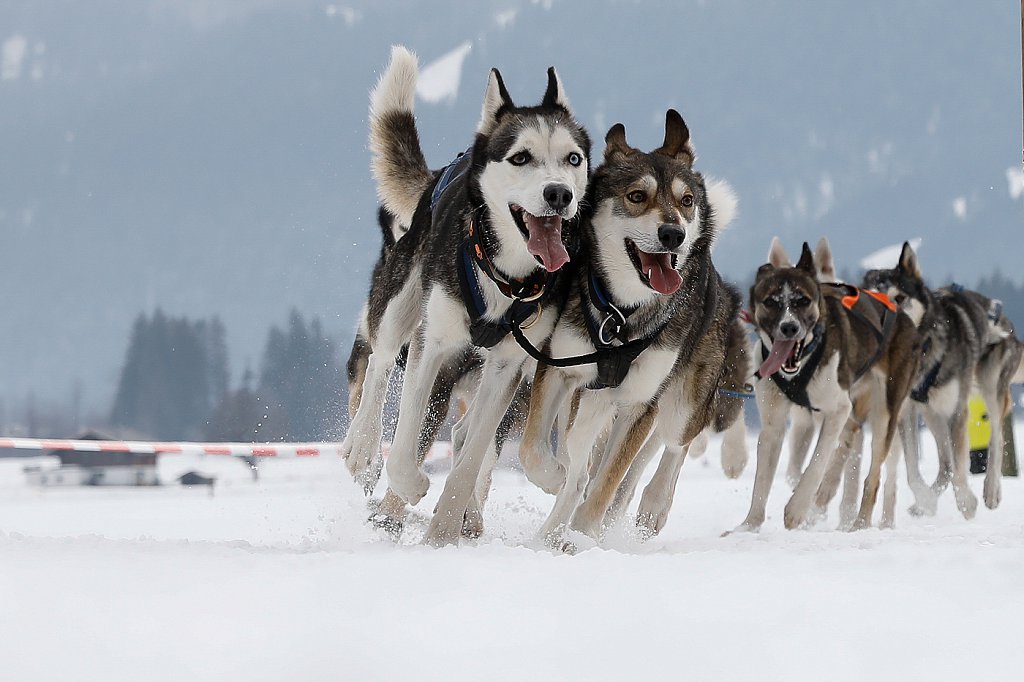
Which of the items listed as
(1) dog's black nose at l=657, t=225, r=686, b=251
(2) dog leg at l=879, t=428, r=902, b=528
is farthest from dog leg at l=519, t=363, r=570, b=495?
(2) dog leg at l=879, t=428, r=902, b=528

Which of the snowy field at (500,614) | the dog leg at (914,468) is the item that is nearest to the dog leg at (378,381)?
the snowy field at (500,614)

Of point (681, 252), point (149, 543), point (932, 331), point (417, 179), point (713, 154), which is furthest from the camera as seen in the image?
Result: point (713, 154)

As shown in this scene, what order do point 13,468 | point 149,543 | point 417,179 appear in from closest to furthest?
1. point 149,543
2. point 417,179
3. point 13,468

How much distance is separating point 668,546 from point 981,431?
273 inches

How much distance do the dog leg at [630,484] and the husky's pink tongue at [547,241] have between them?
139cm

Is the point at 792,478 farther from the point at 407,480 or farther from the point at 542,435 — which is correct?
the point at 407,480

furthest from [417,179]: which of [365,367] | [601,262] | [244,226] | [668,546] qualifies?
[244,226]

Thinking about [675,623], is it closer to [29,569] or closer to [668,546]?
[29,569]

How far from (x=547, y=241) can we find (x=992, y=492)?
198 inches

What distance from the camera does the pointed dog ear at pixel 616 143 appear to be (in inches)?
138

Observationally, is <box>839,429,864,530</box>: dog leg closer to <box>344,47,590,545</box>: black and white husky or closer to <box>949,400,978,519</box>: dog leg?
<box>949,400,978,519</box>: dog leg

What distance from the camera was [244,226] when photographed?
193875mm

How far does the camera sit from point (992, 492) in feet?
22.4

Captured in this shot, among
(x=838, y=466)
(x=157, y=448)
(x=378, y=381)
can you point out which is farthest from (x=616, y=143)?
(x=157, y=448)
